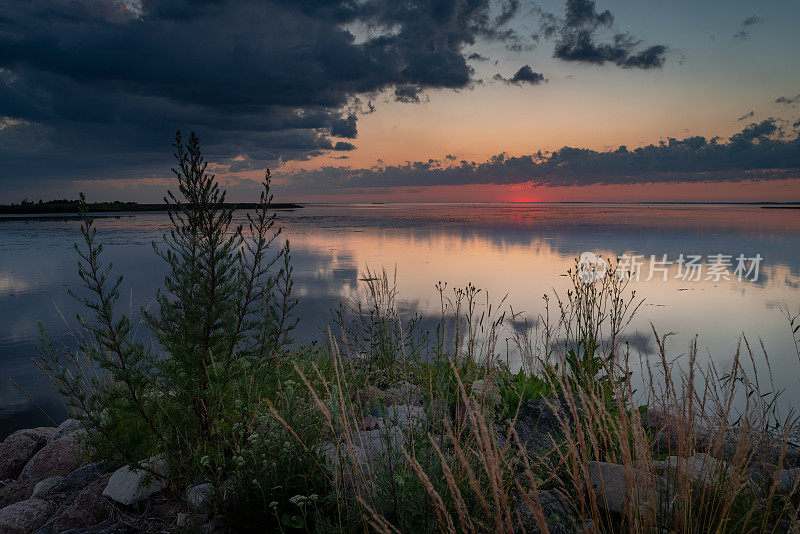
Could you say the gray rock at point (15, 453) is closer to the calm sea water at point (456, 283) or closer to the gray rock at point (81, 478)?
the calm sea water at point (456, 283)

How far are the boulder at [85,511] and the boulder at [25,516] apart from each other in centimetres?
17

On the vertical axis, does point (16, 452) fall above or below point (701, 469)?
below

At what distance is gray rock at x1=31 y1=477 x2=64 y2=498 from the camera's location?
381cm

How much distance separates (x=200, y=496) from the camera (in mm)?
3139

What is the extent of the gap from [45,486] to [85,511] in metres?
0.89

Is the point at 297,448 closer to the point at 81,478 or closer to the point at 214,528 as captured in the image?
the point at 214,528

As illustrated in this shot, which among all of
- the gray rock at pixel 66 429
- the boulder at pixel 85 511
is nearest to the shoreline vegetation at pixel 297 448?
the boulder at pixel 85 511

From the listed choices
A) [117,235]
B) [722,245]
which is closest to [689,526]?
[722,245]

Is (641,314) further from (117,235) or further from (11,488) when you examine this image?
(117,235)

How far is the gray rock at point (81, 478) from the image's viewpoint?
12.5 ft

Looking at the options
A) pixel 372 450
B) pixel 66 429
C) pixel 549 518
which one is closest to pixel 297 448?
pixel 372 450

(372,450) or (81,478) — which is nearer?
(372,450)

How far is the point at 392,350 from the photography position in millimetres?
6824

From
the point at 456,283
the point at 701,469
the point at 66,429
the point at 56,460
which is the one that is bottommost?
the point at 456,283
